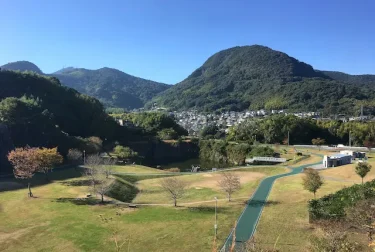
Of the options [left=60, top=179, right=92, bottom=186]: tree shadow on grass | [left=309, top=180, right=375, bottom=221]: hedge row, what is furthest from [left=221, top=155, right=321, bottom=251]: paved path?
[left=60, top=179, right=92, bottom=186]: tree shadow on grass

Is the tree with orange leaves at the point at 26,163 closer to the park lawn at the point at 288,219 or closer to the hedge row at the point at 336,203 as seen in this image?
the park lawn at the point at 288,219

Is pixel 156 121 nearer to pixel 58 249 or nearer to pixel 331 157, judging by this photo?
pixel 331 157

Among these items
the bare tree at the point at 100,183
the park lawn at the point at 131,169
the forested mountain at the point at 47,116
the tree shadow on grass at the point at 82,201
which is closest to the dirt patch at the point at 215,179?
the park lawn at the point at 131,169

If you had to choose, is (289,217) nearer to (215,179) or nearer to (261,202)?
(261,202)

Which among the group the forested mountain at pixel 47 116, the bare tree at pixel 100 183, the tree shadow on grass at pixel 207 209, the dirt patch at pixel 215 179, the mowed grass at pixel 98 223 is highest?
the forested mountain at pixel 47 116

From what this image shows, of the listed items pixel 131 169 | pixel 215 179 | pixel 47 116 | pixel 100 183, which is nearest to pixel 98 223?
pixel 100 183
